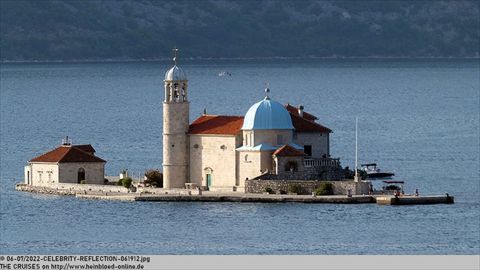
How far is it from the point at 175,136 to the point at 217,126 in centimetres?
205

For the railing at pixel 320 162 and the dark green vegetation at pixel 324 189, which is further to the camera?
the railing at pixel 320 162

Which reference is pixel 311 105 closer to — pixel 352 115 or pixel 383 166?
pixel 352 115

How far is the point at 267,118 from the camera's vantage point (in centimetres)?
9638

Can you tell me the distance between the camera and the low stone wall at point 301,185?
93875 millimetres

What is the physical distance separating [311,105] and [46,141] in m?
52.8

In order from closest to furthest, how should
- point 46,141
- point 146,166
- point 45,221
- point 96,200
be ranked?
point 45,221
point 96,200
point 146,166
point 46,141

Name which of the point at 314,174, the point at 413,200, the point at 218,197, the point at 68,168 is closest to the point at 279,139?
the point at 314,174

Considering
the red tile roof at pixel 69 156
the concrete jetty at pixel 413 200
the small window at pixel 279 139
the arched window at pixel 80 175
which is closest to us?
the concrete jetty at pixel 413 200

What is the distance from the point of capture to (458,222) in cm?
8669

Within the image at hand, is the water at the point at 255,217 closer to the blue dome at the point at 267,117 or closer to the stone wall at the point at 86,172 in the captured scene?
the stone wall at the point at 86,172

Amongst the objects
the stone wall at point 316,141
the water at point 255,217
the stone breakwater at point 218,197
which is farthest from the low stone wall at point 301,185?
the stone wall at point 316,141

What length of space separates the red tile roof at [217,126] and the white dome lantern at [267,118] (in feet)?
2.86

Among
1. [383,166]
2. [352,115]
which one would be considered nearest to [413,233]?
[383,166]

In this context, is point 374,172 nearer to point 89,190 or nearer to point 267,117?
point 267,117
